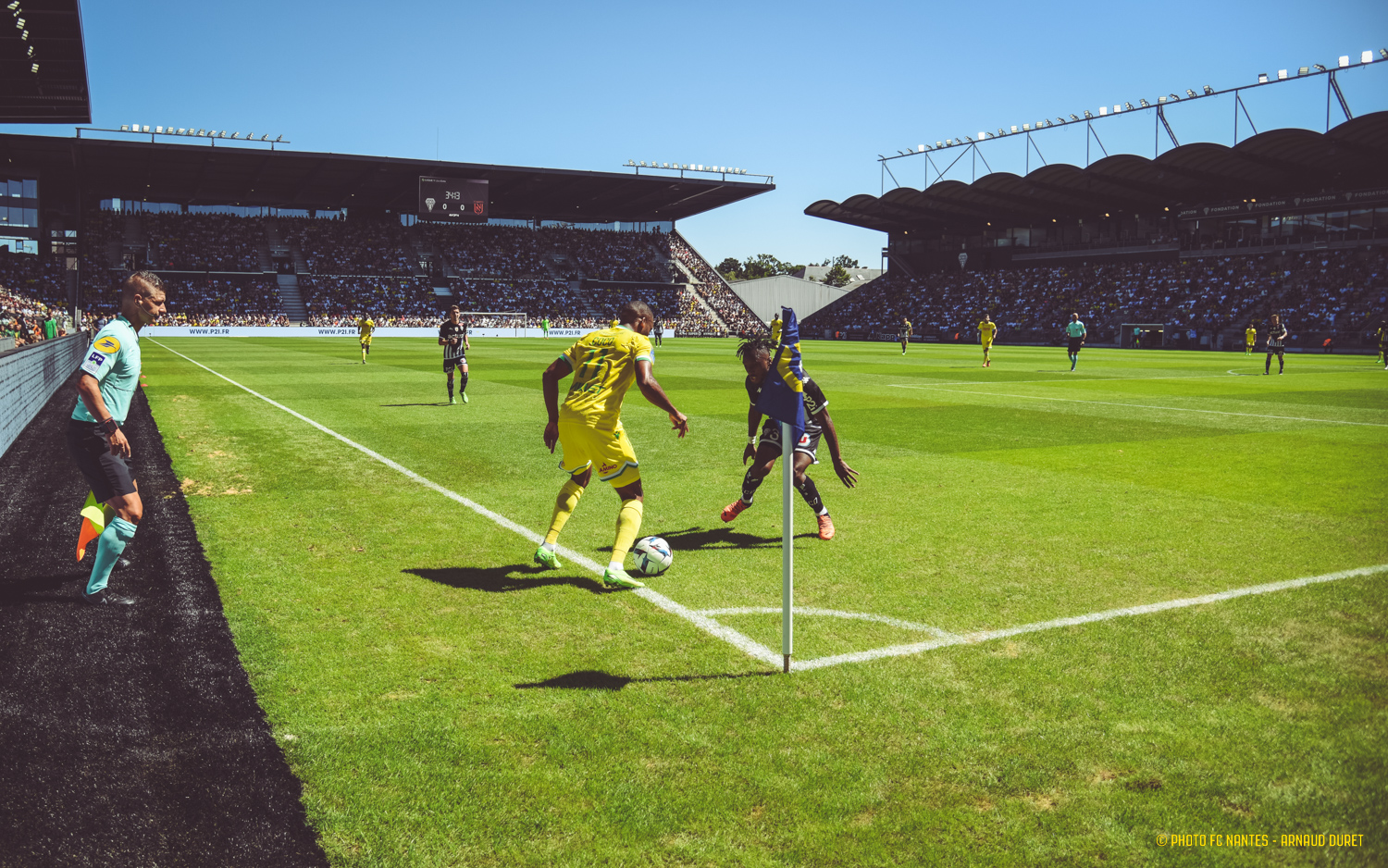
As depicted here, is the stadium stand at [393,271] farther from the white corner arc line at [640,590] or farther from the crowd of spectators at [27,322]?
the white corner arc line at [640,590]

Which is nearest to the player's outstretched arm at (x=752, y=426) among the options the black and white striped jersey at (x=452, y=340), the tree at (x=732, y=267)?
the black and white striped jersey at (x=452, y=340)

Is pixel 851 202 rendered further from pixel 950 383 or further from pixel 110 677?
pixel 110 677

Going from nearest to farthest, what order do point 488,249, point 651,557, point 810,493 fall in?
point 651,557 < point 810,493 < point 488,249

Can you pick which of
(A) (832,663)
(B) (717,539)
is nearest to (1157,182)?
(B) (717,539)

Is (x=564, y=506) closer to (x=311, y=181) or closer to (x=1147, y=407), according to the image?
(x=1147, y=407)

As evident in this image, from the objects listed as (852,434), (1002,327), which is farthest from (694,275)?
(852,434)

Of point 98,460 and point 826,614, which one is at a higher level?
point 98,460

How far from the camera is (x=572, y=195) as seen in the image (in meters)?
82.1

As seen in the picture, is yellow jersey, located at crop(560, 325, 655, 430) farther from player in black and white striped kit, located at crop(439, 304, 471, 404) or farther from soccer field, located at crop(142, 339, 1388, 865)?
player in black and white striped kit, located at crop(439, 304, 471, 404)

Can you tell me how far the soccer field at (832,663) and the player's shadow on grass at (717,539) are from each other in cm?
5

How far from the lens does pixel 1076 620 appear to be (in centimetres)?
572

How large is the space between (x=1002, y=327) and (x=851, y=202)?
1725 centimetres

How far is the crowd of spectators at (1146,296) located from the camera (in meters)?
55.4

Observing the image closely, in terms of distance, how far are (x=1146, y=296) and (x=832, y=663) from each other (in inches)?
2759
